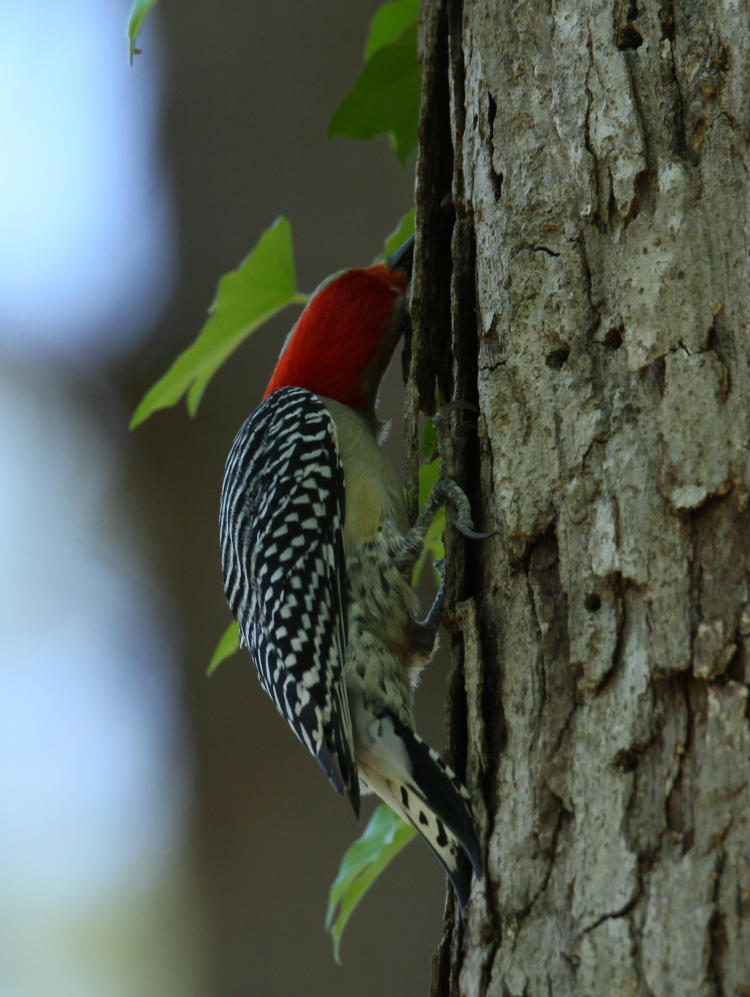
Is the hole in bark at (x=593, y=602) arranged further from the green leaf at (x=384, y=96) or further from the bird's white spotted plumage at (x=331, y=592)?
the green leaf at (x=384, y=96)

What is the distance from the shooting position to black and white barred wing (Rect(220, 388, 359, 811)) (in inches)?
73.9

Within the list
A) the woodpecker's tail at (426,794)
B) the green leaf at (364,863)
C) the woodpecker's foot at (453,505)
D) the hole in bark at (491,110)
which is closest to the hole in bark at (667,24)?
the hole in bark at (491,110)

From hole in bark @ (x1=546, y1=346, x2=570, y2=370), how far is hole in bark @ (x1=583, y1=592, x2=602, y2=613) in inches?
14.2

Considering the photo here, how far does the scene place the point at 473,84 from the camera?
69.1 inches

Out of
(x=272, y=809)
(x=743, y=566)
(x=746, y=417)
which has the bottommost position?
(x=272, y=809)

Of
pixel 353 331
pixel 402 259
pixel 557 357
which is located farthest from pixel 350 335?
pixel 557 357

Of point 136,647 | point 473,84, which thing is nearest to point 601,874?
point 473,84

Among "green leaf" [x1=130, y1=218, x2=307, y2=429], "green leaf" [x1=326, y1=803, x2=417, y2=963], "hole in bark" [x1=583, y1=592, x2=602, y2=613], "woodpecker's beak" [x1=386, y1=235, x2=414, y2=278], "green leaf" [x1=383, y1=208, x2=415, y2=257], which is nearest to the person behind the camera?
"hole in bark" [x1=583, y1=592, x2=602, y2=613]

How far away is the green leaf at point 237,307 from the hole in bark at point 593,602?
1.08 meters

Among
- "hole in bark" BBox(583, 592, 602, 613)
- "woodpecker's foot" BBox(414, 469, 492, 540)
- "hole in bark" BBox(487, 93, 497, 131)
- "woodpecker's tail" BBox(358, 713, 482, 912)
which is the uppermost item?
"hole in bark" BBox(487, 93, 497, 131)

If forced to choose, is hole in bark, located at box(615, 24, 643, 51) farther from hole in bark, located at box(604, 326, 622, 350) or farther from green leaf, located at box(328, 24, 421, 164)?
green leaf, located at box(328, 24, 421, 164)

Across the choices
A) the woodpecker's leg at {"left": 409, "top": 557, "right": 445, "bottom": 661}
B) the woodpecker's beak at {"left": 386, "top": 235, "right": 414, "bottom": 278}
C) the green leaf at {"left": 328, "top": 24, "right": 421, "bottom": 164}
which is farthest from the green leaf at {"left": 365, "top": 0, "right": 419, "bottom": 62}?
the woodpecker's leg at {"left": 409, "top": 557, "right": 445, "bottom": 661}

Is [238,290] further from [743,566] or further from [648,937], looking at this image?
[648,937]

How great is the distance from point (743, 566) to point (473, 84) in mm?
1023
